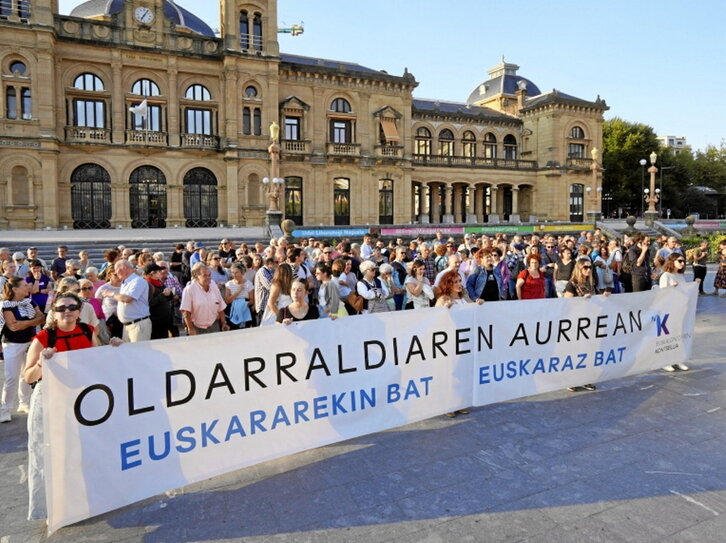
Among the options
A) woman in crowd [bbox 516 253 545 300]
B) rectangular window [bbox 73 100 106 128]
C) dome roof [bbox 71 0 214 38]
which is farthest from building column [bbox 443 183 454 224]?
woman in crowd [bbox 516 253 545 300]

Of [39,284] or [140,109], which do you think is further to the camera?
[140,109]

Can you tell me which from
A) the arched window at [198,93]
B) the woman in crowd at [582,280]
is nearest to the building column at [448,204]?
the arched window at [198,93]

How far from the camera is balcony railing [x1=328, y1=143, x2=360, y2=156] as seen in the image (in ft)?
126

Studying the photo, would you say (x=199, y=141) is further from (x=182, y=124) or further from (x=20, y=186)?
(x=20, y=186)

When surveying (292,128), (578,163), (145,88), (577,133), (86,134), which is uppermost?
(577,133)

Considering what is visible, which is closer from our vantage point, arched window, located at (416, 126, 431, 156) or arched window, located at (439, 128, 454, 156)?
arched window, located at (416, 126, 431, 156)

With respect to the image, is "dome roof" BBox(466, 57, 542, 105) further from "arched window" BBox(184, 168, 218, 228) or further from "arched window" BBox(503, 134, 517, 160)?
"arched window" BBox(184, 168, 218, 228)

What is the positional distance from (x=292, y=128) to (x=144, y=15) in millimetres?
11856

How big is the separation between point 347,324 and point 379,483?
1.58m

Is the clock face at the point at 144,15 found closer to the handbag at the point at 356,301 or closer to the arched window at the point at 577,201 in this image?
the handbag at the point at 356,301

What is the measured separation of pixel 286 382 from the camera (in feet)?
16.3

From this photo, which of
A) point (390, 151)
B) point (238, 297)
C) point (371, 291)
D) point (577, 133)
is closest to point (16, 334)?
point (238, 297)

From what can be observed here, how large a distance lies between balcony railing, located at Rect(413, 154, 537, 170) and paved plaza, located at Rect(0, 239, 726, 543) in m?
39.8

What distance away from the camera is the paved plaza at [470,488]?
13.0 feet
